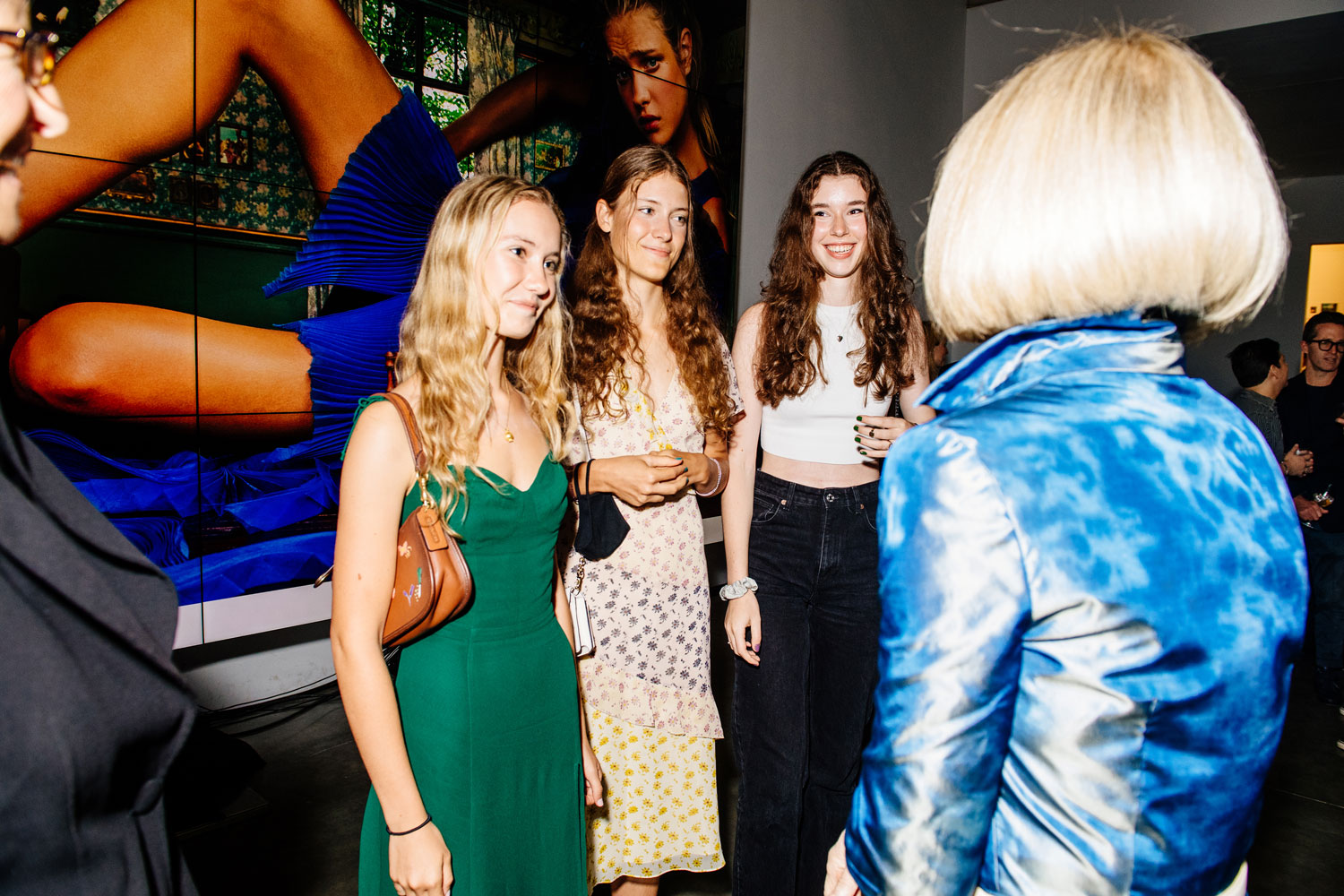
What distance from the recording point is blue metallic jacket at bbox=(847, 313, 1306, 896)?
25.8 inches

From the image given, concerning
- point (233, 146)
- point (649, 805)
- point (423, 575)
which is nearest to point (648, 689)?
point (649, 805)

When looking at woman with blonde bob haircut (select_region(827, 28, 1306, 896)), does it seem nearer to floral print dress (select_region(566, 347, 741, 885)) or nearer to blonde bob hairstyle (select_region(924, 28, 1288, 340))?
blonde bob hairstyle (select_region(924, 28, 1288, 340))

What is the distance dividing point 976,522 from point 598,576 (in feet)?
4.11

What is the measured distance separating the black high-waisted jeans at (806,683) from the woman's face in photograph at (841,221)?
0.61 metres

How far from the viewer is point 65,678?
65cm

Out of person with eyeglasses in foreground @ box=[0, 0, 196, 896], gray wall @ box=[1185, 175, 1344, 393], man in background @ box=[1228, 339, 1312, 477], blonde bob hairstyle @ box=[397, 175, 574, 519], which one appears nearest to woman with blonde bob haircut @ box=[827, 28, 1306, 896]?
person with eyeglasses in foreground @ box=[0, 0, 196, 896]

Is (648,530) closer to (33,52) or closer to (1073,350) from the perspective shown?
(1073,350)

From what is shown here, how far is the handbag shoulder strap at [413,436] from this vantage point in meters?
1.23

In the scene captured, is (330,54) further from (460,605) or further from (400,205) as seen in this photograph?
(460,605)

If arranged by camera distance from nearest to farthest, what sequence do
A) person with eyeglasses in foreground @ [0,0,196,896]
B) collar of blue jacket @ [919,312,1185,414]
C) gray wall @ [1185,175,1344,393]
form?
person with eyeglasses in foreground @ [0,0,196,896]
collar of blue jacket @ [919,312,1185,414]
gray wall @ [1185,175,1344,393]

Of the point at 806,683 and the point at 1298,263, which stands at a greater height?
the point at 1298,263

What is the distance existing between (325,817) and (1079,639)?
2.91m

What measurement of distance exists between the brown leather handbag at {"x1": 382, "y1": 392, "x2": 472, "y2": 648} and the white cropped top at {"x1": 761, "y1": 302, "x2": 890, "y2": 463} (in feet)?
3.30

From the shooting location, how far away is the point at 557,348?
5.53 feet
